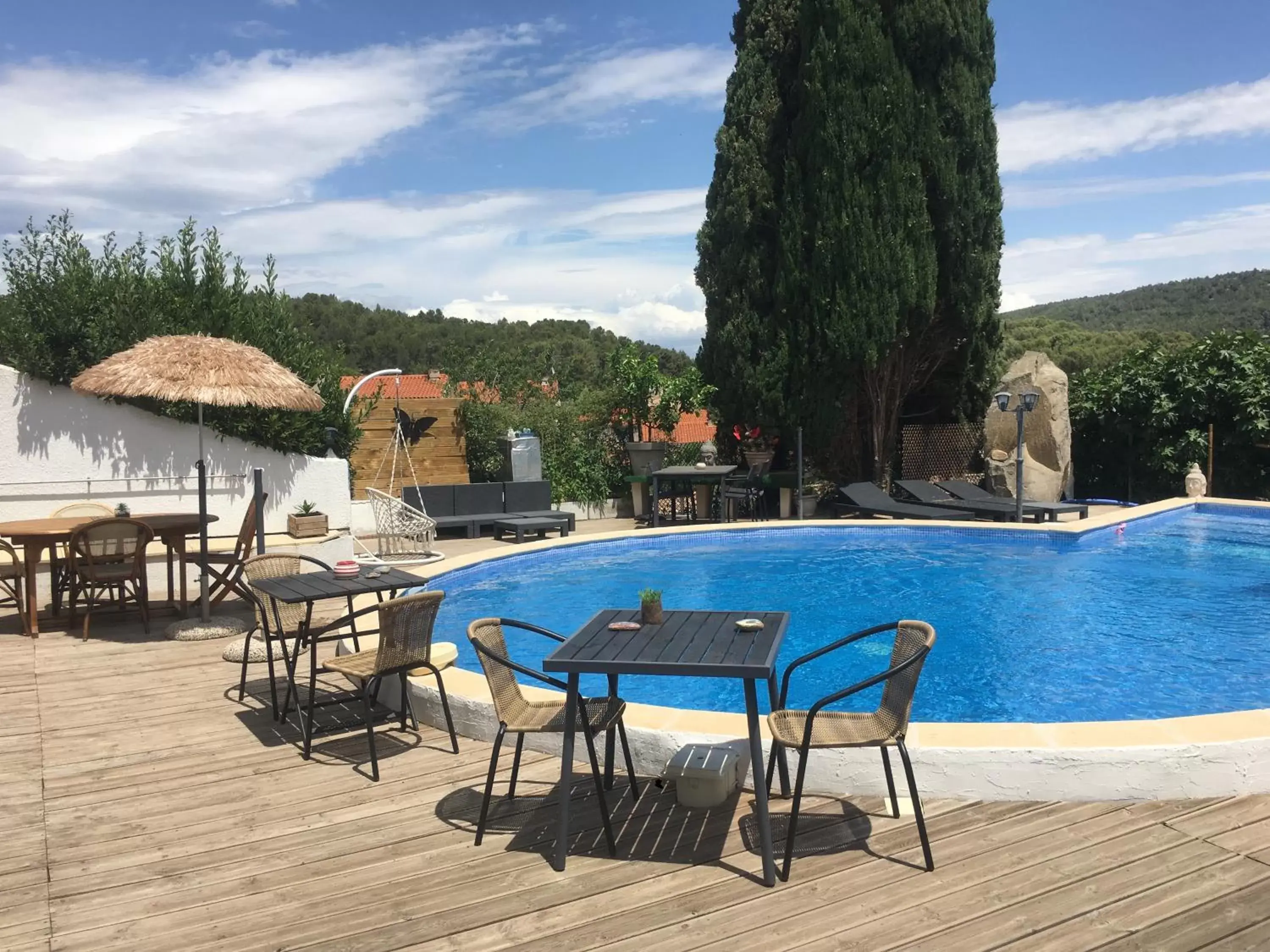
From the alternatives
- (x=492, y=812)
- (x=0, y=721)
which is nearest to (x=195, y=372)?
(x=0, y=721)

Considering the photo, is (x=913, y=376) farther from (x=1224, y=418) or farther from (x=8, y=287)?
(x=8, y=287)

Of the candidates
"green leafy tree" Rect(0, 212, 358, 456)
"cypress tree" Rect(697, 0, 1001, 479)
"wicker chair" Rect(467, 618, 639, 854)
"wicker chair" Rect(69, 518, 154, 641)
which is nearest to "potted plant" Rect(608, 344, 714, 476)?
"cypress tree" Rect(697, 0, 1001, 479)

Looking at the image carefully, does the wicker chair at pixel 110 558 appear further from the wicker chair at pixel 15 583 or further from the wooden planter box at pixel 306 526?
the wooden planter box at pixel 306 526

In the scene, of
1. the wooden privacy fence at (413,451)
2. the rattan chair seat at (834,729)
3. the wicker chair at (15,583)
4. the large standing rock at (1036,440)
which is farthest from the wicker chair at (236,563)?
the large standing rock at (1036,440)

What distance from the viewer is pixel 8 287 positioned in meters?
11.4

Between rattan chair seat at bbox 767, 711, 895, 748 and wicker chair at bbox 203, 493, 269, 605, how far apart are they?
18.1 feet

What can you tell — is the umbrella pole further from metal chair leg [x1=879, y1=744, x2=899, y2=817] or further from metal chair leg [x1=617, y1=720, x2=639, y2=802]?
metal chair leg [x1=879, y1=744, x2=899, y2=817]

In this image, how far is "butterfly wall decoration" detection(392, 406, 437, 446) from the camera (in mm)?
14508

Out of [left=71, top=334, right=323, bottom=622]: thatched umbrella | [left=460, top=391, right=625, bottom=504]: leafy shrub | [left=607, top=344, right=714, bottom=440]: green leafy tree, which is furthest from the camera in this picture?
[left=607, top=344, right=714, bottom=440]: green leafy tree

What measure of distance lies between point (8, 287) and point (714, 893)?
12034 millimetres

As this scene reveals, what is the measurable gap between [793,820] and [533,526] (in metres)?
9.87

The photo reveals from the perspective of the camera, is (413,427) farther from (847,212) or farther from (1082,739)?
(1082,739)

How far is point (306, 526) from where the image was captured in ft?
38.7

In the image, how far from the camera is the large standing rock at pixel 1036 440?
16.5 metres
